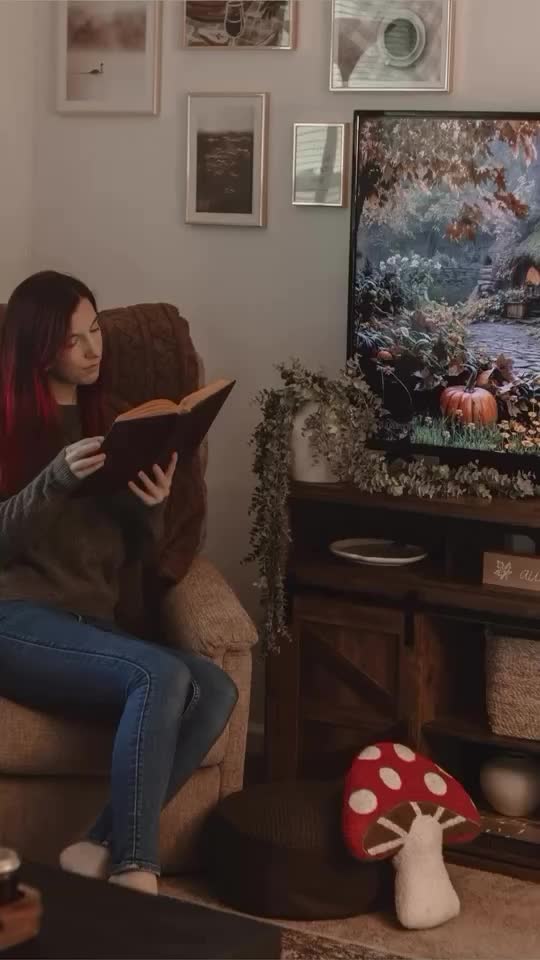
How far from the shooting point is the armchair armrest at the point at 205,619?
292cm

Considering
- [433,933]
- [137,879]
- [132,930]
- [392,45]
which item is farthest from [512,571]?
[132,930]

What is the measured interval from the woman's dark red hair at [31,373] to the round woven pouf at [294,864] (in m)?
0.77

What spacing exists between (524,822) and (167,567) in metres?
0.88

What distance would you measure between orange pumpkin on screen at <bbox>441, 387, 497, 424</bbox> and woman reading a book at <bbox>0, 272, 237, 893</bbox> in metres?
0.67

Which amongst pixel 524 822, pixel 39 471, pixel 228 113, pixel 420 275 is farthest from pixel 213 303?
pixel 524 822

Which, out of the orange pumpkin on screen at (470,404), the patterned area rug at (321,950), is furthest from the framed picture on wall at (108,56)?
the patterned area rug at (321,950)

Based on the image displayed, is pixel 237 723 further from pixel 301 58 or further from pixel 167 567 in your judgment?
pixel 301 58

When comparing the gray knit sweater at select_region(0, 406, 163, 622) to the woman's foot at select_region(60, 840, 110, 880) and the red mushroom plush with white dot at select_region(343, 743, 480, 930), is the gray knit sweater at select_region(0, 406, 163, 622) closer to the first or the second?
the woman's foot at select_region(60, 840, 110, 880)

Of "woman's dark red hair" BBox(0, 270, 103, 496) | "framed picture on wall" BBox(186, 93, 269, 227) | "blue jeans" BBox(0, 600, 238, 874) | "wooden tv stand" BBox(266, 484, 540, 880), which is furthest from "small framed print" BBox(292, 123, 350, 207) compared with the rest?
"blue jeans" BBox(0, 600, 238, 874)

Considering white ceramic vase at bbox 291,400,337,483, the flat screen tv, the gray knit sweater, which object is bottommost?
the gray knit sweater

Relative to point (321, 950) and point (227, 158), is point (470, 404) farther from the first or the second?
point (321, 950)

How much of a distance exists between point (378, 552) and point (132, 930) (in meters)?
1.47

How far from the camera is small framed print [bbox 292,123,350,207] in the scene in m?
3.53

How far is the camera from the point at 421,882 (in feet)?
8.99
